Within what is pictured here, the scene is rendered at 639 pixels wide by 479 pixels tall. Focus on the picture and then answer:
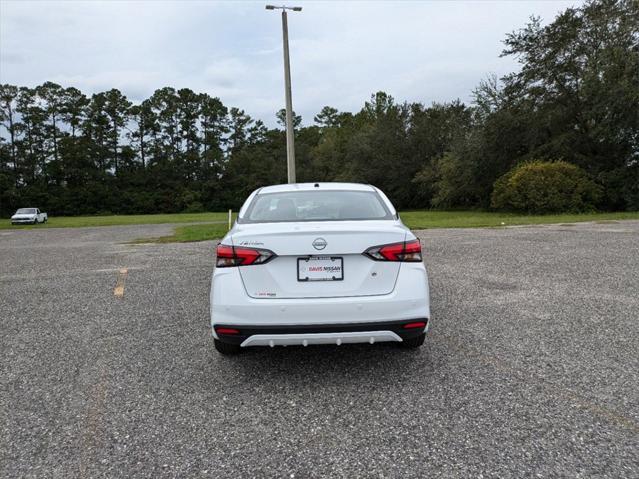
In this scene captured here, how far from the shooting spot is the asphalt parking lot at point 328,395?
258 cm

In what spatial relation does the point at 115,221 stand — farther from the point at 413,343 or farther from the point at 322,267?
the point at 322,267

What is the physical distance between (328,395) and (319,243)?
1.09 m

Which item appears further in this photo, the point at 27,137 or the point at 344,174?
the point at 27,137

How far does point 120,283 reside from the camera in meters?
7.61

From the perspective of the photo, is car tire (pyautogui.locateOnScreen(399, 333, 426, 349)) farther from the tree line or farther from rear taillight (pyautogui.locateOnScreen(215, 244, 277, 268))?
the tree line

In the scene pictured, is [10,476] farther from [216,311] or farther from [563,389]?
[563,389]

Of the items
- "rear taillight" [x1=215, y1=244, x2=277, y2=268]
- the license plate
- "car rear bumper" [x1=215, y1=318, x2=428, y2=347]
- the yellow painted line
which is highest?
"rear taillight" [x1=215, y1=244, x2=277, y2=268]

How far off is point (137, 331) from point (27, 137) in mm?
82493

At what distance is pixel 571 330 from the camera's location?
4715 millimetres

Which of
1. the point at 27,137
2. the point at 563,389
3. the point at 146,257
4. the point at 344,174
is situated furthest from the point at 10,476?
the point at 27,137

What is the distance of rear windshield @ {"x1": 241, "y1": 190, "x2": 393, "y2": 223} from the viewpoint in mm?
4082

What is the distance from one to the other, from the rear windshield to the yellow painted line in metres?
3.36

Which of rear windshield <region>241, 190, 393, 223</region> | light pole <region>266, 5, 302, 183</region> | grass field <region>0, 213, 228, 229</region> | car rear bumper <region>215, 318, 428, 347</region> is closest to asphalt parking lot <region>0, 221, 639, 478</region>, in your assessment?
car rear bumper <region>215, 318, 428, 347</region>

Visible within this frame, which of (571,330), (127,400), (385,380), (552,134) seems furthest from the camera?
(552,134)
